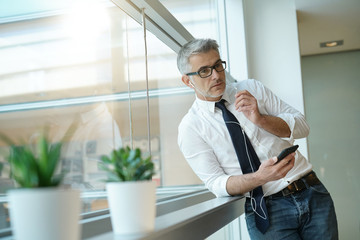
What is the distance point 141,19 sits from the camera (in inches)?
72.2

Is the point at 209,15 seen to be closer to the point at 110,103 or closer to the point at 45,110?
the point at 110,103

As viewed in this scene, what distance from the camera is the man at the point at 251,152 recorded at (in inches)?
76.8

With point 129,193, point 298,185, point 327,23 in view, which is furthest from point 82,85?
point 327,23

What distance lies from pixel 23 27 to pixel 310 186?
4.76ft

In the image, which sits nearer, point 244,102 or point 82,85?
point 82,85

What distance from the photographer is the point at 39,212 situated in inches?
23.5

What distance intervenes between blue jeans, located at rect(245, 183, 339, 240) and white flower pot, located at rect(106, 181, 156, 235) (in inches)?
50.6

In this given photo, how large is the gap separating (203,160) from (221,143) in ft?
0.46

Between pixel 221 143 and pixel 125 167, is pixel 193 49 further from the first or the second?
pixel 125 167

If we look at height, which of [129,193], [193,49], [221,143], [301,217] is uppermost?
[193,49]

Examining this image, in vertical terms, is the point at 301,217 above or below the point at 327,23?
below

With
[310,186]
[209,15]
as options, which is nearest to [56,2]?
[310,186]

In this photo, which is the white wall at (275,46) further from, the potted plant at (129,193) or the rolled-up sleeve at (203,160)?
the potted plant at (129,193)

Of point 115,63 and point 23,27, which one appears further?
point 115,63
